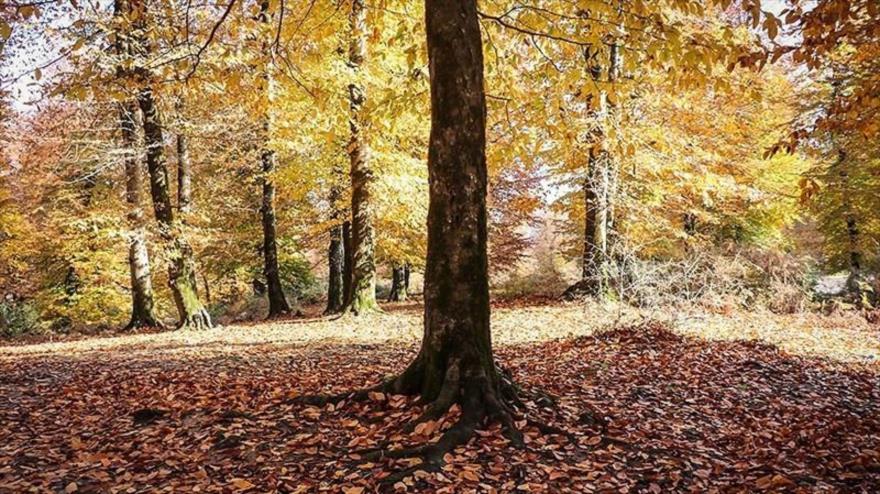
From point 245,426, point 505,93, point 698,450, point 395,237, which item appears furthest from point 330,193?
point 698,450

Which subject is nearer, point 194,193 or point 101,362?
point 101,362

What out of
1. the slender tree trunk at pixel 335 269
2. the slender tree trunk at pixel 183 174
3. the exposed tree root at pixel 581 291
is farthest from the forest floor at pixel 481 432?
the slender tree trunk at pixel 335 269

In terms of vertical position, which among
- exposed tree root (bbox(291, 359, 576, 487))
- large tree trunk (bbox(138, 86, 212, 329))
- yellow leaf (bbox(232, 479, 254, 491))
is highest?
large tree trunk (bbox(138, 86, 212, 329))

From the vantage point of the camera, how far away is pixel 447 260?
5016mm

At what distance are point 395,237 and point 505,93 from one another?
1189cm

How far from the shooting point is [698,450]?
4.90 m

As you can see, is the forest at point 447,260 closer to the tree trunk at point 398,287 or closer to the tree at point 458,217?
the tree at point 458,217

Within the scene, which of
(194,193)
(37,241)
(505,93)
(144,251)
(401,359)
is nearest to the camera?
(505,93)

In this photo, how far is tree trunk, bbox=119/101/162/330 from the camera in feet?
45.6

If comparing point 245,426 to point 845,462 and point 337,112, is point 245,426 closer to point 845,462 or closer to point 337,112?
point 845,462

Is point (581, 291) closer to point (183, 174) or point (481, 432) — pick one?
point (183, 174)

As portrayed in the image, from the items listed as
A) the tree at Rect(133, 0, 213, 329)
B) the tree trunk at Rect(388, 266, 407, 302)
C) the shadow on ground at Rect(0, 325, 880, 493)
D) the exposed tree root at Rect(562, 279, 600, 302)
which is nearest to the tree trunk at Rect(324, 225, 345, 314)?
the tree at Rect(133, 0, 213, 329)

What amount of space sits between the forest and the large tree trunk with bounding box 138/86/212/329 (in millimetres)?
83

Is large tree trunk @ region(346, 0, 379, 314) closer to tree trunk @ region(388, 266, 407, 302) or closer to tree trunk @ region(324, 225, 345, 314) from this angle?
tree trunk @ region(324, 225, 345, 314)
